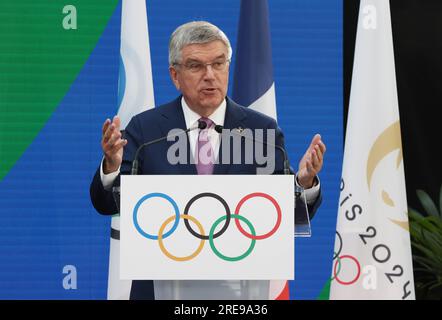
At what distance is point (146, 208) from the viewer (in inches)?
117

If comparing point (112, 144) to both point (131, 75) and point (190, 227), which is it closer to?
point (190, 227)

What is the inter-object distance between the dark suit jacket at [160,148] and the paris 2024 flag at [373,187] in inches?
70.5

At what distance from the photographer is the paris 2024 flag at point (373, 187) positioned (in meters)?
Answer: 5.24

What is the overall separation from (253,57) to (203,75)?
188 cm

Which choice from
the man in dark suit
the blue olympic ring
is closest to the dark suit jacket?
the man in dark suit

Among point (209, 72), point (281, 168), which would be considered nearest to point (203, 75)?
point (209, 72)

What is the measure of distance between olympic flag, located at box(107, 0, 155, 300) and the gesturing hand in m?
2.24

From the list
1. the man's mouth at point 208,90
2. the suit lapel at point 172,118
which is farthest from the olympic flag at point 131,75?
the man's mouth at point 208,90

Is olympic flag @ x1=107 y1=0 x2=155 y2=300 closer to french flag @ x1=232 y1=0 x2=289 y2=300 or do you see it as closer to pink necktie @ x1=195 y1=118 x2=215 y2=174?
french flag @ x1=232 y1=0 x2=289 y2=300

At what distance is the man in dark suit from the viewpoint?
128 inches
